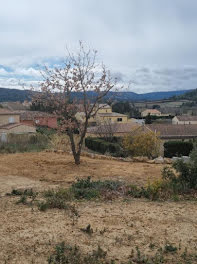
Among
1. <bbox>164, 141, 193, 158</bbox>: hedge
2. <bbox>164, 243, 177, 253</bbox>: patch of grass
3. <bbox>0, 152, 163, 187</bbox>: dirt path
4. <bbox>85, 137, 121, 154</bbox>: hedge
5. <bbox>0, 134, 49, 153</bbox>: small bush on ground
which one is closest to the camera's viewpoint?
<bbox>164, 243, 177, 253</bbox>: patch of grass

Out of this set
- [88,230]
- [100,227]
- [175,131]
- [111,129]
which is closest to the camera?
[88,230]

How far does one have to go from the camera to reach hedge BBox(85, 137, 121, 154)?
71.9 ft

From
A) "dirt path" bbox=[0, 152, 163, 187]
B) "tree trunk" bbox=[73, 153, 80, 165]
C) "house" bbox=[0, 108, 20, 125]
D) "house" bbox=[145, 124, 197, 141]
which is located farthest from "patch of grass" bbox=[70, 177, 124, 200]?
"house" bbox=[0, 108, 20, 125]

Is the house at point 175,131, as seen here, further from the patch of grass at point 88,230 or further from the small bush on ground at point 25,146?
the patch of grass at point 88,230

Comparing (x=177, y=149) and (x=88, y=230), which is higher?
(x=88, y=230)

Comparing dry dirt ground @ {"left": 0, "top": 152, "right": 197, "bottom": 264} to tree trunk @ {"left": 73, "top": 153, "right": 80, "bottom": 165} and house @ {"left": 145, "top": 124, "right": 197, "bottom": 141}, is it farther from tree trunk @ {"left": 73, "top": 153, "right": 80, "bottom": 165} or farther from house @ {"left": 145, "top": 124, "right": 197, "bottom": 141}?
house @ {"left": 145, "top": 124, "right": 197, "bottom": 141}

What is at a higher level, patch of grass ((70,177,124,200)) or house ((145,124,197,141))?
patch of grass ((70,177,124,200))

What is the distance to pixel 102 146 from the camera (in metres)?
23.6

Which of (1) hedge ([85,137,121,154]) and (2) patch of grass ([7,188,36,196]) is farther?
(1) hedge ([85,137,121,154])

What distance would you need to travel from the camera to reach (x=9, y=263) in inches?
139

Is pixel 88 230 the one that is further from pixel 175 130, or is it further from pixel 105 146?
pixel 175 130

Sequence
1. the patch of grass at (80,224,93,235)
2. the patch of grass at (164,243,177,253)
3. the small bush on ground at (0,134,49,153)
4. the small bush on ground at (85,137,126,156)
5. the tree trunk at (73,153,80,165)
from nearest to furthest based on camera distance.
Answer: the patch of grass at (164,243,177,253) < the patch of grass at (80,224,93,235) < the tree trunk at (73,153,80,165) < the small bush on ground at (0,134,49,153) < the small bush on ground at (85,137,126,156)

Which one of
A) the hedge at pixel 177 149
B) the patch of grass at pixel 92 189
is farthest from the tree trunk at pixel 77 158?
the hedge at pixel 177 149

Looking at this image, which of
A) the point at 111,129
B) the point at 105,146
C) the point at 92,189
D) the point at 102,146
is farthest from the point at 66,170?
the point at 111,129
